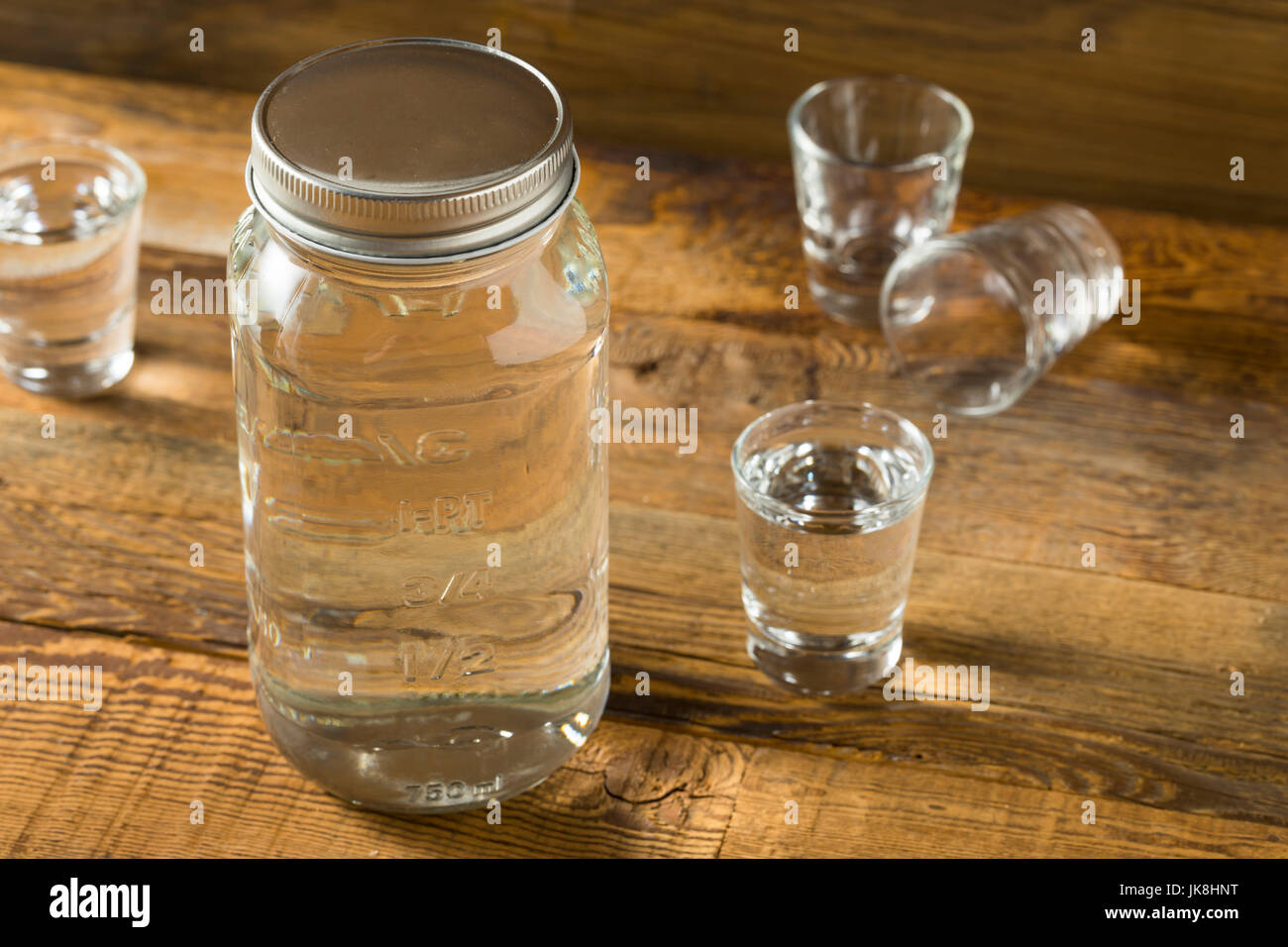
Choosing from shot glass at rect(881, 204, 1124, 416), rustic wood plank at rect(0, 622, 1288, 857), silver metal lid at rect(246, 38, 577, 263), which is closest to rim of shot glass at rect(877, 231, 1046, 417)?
shot glass at rect(881, 204, 1124, 416)

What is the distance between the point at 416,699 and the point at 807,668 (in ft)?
0.70

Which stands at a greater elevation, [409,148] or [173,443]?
[409,148]

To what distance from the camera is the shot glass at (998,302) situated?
3.32 feet

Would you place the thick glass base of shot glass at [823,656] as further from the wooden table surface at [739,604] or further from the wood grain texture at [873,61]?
the wood grain texture at [873,61]

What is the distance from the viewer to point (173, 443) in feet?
3.17

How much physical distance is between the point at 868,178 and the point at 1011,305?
132 mm

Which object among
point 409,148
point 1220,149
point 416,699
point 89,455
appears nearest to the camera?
point 409,148

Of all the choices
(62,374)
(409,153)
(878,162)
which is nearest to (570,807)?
(409,153)

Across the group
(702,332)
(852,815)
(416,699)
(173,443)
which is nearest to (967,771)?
(852,815)

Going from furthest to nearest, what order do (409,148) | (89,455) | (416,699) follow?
(89,455), (416,699), (409,148)

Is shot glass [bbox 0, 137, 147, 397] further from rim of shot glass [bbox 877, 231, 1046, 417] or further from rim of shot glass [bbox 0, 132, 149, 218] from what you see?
rim of shot glass [bbox 877, 231, 1046, 417]

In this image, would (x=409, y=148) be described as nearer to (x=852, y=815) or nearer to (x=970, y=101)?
(x=852, y=815)

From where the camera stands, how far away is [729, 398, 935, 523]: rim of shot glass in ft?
2.51

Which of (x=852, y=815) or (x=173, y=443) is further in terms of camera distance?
(x=173, y=443)
